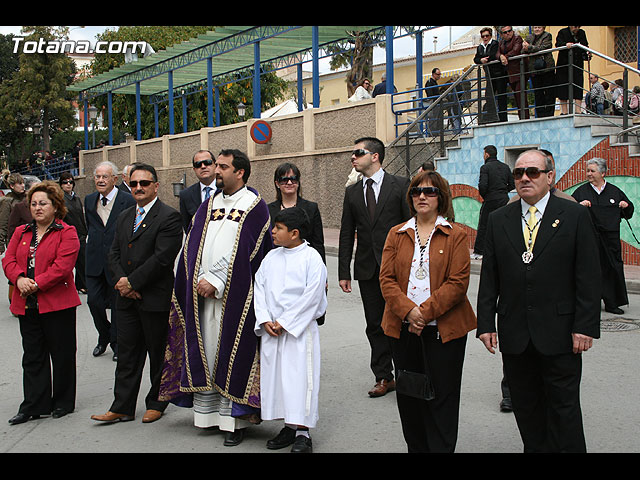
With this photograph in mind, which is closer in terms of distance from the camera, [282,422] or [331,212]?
[282,422]

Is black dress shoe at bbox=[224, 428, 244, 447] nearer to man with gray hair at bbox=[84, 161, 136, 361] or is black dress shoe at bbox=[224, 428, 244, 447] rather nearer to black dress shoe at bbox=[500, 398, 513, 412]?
black dress shoe at bbox=[500, 398, 513, 412]

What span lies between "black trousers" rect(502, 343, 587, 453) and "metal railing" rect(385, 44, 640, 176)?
9864 mm

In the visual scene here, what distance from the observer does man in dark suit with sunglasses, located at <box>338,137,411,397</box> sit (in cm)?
605

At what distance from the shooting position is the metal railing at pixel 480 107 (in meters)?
14.0

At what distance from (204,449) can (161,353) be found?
3.37 feet

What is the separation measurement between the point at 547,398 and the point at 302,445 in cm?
153

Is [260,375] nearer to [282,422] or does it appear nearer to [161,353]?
[282,422]

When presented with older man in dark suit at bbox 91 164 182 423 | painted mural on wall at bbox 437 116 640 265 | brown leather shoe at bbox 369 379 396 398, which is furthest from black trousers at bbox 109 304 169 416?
painted mural on wall at bbox 437 116 640 265

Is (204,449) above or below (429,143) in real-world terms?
below

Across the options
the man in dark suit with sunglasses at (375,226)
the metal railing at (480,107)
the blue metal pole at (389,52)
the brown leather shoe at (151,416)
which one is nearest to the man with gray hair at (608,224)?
the metal railing at (480,107)
